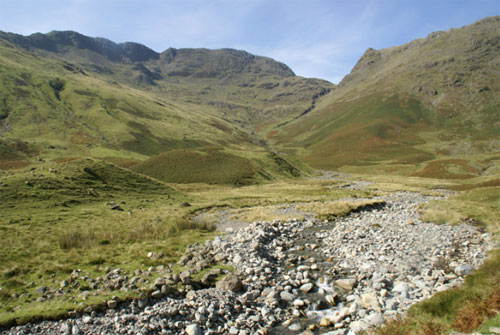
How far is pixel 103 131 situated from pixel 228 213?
584 ft

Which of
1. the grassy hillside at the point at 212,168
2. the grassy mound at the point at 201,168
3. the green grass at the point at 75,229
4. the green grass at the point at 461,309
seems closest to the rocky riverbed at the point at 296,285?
the green grass at the point at 461,309

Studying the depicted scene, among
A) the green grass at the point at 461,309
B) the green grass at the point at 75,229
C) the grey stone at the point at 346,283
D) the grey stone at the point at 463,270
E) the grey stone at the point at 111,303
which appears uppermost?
the green grass at the point at 461,309

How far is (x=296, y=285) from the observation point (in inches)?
687

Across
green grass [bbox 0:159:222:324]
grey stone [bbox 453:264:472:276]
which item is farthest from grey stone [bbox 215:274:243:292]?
grey stone [bbox 453:264:472:276]

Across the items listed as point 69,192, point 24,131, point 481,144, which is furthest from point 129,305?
point 481,144

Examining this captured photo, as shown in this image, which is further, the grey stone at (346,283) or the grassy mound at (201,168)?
the grassy mound at (201,168)

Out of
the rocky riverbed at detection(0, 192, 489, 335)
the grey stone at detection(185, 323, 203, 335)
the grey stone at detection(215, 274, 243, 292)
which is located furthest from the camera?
the grey stone at detection(215, 274, 243, 292)

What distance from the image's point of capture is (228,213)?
43469 mm

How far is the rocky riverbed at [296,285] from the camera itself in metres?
13.0

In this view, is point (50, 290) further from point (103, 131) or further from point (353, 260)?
point (103, 131)

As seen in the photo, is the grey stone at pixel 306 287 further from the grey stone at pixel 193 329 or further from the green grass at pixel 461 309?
the grey stone at pixel 193 329

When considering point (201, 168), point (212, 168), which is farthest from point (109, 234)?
point (212, 168)

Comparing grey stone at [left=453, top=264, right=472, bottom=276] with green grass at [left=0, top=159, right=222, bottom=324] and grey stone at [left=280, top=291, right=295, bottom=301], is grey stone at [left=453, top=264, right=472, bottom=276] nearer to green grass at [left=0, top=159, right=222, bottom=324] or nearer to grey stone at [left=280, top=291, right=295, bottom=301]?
grey stone at [left=280, top=291, right=295, bottom=301]

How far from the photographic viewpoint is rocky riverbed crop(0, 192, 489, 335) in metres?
13.0
